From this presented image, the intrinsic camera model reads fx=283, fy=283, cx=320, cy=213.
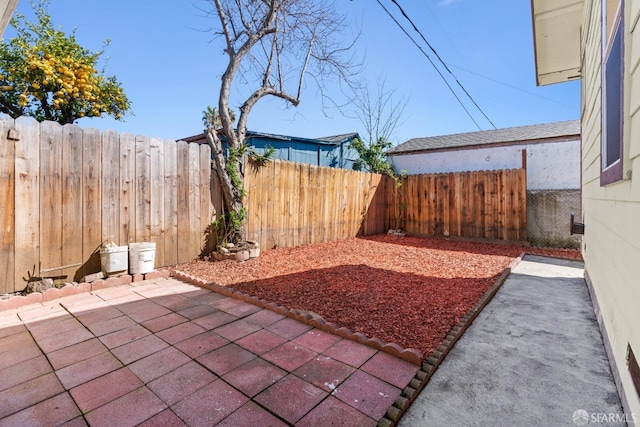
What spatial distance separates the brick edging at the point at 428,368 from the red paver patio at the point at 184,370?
56 mm

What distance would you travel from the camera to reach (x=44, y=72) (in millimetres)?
8977

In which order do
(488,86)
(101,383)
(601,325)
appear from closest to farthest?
1. (101,383)
2. (601,325)
3. (488,86)

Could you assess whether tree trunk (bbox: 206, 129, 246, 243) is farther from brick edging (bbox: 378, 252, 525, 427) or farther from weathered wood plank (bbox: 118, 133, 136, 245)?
brick edging (bbox: 378, 252, 525, 427)

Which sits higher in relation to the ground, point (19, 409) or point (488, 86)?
point (488, 86)

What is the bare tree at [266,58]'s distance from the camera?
4.73 metres

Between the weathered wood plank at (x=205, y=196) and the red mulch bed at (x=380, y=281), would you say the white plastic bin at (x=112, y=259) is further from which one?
the weathered wood plank at (x=205, y=196)

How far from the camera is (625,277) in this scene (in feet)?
4.93

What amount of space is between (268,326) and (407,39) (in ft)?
20.9

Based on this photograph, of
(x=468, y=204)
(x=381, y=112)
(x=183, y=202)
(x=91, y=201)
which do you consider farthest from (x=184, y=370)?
(x=381, y=112)

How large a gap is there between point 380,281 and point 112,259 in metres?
3.35

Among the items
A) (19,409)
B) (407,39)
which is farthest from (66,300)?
(407,39)

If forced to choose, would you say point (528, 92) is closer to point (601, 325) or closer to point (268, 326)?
point (601, 325)

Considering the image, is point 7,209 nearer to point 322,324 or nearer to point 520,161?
point 322,324

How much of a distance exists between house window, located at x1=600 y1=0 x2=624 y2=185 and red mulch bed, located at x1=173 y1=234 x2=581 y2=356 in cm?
161
